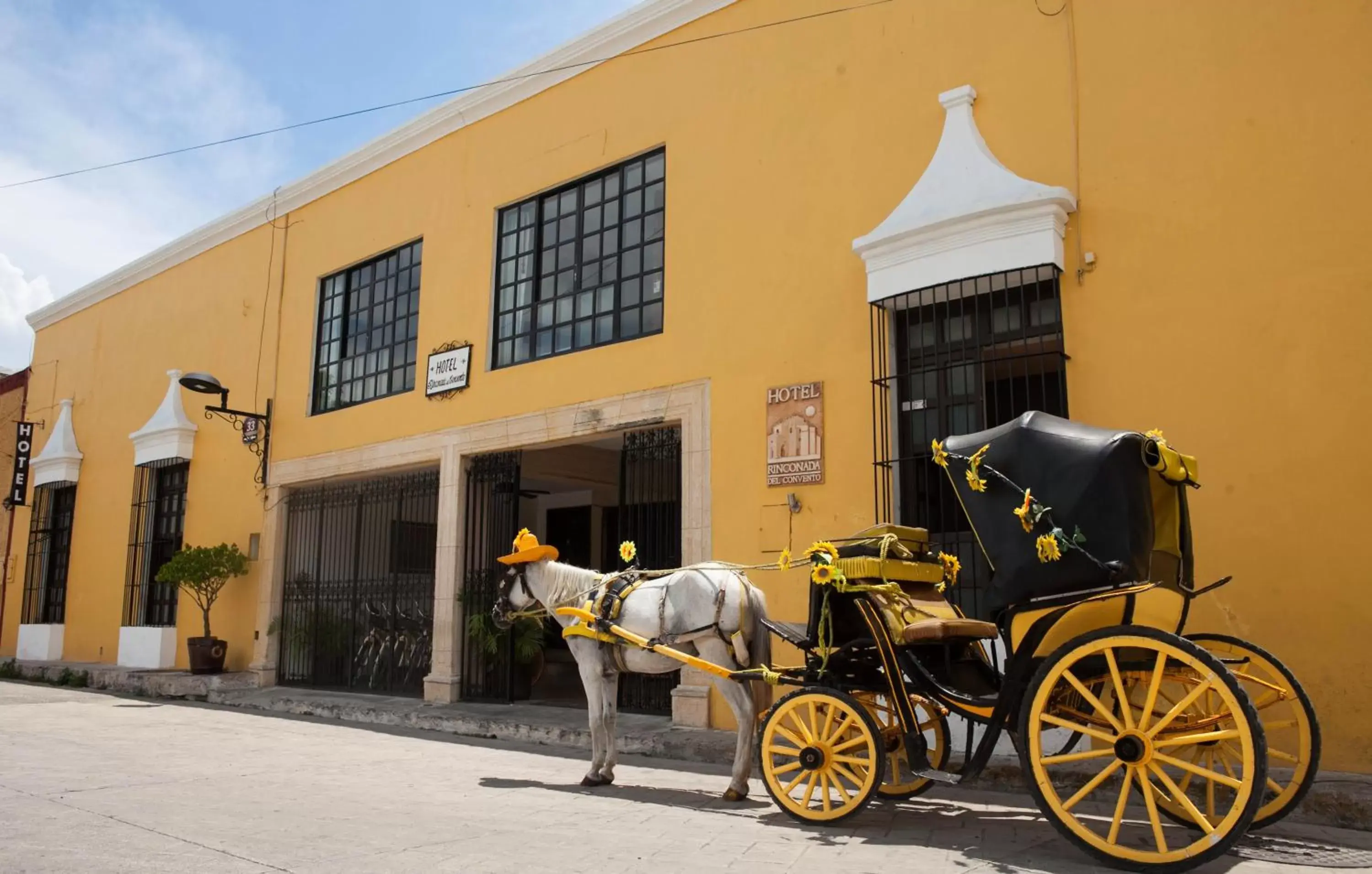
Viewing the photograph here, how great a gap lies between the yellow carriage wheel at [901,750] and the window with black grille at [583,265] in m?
5.27

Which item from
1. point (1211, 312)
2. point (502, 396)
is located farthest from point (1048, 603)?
point (502, 396)

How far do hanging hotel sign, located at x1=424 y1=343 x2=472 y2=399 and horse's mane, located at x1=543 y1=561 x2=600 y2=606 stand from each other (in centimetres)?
517

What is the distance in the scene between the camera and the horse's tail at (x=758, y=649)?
6.15 meters

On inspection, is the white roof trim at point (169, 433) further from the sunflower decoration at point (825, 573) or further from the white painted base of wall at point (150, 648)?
the sunflower decoration at point (825, 573)

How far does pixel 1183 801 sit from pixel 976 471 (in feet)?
5.24

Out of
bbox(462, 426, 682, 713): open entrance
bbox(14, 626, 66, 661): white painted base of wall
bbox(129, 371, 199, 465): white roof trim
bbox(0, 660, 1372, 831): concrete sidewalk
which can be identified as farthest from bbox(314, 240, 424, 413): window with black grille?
bbox(14, 626, 66, 661): white painted base of wall

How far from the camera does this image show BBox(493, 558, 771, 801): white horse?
6.10 m

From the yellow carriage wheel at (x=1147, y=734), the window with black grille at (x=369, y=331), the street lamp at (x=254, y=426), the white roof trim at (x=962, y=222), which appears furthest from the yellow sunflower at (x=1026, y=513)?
the street lamp at (x=254, y=426)

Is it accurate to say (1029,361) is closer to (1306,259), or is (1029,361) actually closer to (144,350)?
(1306,259)

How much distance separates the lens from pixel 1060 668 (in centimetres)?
418

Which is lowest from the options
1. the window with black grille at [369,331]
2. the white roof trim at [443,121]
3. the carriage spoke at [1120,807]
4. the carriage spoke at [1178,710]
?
the carriage spoke at [1120,807]

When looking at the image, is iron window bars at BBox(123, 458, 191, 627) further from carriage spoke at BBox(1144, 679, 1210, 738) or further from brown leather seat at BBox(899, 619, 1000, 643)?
carriage spoke at BBox(1144, 679, 1210, 738)

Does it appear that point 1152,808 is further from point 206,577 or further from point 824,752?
point 206,577

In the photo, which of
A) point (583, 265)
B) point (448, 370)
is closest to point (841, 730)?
point (583, 265)
